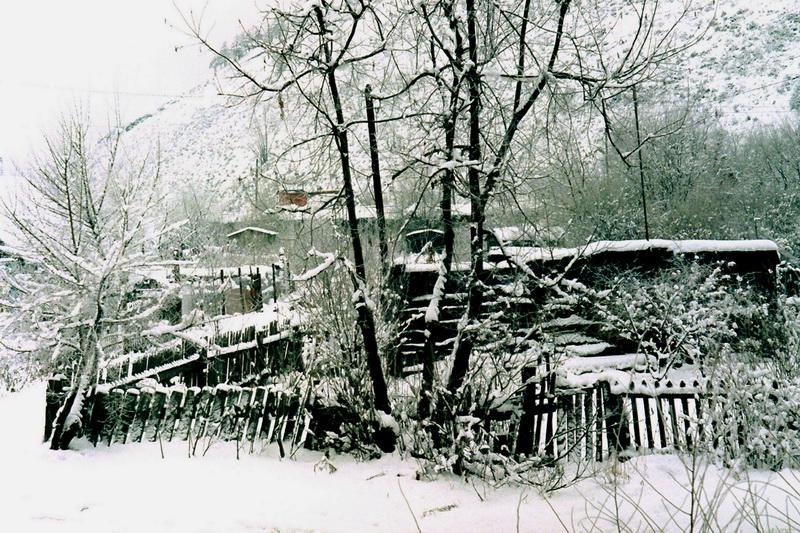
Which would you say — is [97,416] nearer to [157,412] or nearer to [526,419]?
[157,412]

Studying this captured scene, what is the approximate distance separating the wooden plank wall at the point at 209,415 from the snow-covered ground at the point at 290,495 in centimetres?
20

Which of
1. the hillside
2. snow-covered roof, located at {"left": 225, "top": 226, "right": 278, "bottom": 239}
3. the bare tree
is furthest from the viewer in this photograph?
snow-covered roof, located at {"left": 225, "top": 226, "right": 278, "bottom": 239}

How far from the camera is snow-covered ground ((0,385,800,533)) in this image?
14.7ft

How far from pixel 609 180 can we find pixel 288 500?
20798 mm

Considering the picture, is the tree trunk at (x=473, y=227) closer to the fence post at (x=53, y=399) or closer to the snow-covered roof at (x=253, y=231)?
the fence post at (x=53, y=399)

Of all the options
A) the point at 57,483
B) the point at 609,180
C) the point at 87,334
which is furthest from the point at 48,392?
the point at 609,180

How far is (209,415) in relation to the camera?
6.65 metres

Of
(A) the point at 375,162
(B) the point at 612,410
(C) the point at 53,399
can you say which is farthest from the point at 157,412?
(B) the point at 612,410

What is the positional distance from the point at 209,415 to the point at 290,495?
5.89 ft

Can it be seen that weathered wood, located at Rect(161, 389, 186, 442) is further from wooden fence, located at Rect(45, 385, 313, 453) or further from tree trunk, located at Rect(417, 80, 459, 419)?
tree trunk, located at Rect(417, 80, 459, 419)

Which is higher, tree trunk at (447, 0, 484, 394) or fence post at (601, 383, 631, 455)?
tree trunk at (447, 0, 484, 394)

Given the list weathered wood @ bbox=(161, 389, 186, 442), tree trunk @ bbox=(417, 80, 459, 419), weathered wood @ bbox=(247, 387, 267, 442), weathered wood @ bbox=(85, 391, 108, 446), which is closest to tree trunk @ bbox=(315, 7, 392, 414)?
tree trunk @ bbox=(417, 80, 459, 419)

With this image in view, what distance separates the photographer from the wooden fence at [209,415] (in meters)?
6.59

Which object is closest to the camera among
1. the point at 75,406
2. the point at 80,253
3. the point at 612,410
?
the point at 612,410
